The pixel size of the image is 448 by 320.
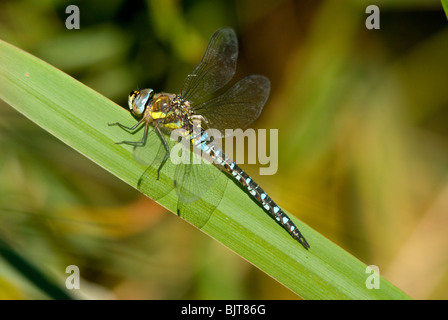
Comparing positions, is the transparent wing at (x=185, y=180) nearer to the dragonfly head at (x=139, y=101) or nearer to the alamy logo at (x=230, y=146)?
the alamy logo at (x=230, y=146)

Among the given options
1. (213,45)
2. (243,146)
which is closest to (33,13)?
(213,45)

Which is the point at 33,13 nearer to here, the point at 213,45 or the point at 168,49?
the point at 168,49

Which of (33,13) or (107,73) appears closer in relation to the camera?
(33,13)

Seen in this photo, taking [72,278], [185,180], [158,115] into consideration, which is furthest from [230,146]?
[72,278]

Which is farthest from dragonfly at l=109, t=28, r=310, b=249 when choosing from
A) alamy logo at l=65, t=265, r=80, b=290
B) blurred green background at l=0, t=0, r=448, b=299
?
alamy logo at l=65, t=265, r=80, b=290

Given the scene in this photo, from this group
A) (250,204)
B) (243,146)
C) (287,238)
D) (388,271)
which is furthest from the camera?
(243,146)

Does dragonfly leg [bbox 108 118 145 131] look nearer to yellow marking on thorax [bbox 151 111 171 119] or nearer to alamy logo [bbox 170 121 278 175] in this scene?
yellow marking on thorax [bbox 151 111 171 119]

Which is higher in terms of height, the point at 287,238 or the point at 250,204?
the point at 250,204
